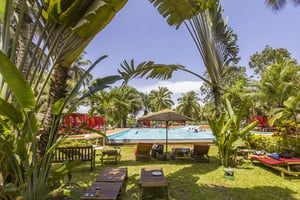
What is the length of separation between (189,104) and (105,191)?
141ft

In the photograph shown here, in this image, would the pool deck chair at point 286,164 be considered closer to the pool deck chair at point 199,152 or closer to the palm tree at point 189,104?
the pool deck chair at point 199,152

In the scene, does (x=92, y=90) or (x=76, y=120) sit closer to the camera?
(x=92, y=90)

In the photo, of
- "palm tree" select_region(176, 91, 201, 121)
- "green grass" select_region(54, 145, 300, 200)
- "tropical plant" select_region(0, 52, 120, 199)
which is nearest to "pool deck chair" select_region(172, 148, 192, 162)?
"green grass" select_region(54, 145, 300, 200)

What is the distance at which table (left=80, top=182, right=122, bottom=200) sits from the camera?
11.6ft

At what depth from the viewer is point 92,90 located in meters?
3.74

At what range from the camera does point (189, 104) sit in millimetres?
45000

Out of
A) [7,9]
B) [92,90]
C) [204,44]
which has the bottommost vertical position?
[92,90]

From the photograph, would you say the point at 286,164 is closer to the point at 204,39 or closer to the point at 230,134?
the point at 230,134

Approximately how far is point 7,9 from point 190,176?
6989 mm

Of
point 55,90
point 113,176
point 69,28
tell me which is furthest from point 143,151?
point 69,28

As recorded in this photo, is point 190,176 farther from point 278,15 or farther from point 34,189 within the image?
point 278,15

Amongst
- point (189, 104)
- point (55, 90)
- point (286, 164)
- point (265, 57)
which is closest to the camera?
point (55, 90)

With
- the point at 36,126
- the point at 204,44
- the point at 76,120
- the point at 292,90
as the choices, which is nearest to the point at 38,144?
the point at 36,126

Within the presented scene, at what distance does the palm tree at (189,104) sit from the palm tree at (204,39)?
37724mm
